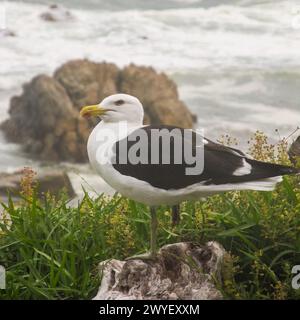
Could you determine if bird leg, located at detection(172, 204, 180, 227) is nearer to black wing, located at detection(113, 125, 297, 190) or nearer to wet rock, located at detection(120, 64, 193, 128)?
black wing, located at detection(113, 125, 297, 190)

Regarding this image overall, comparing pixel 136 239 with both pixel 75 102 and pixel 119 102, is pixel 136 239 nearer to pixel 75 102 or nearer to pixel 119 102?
pixel 119 102

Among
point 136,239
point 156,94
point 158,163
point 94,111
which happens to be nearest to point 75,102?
point 156,94

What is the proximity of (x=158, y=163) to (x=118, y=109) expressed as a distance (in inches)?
8.2

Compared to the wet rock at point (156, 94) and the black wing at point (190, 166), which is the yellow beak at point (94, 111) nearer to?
the black wing at point (190, 166)

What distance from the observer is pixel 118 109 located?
2.41 m

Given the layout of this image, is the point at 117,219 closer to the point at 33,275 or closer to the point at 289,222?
the point at 33,275

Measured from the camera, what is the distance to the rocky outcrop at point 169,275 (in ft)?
7.88

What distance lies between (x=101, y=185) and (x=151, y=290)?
65.2 inches

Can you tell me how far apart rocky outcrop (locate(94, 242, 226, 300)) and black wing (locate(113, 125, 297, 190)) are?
0.27 meters

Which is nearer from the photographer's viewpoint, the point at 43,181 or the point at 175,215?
the point at 175,215

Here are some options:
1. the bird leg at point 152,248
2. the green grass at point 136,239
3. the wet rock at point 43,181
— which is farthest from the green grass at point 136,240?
the wet rock at point 43,181

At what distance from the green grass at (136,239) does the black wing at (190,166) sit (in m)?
0.33

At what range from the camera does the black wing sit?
2.31m

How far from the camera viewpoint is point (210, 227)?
9.05 feet
